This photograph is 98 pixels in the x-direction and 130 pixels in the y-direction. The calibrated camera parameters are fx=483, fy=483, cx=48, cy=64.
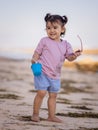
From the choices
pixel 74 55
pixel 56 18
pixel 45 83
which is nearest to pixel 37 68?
pixel 45 83

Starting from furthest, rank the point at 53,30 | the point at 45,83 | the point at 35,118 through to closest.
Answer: the point at 53,30, the point at 45,83, the point at 35,118

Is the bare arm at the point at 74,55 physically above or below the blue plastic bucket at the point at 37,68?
above

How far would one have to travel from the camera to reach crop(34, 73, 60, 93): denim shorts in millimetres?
7387

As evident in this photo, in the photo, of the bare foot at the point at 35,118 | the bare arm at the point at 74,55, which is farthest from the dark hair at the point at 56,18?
the bare foot at the point at 35,118

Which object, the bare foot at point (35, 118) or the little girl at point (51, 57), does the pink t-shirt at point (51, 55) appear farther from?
the bare foot at point (35, 118)

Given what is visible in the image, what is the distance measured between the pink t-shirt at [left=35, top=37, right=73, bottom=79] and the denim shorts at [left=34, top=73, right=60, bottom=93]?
0.06 metres

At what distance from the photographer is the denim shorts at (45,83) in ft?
24.2

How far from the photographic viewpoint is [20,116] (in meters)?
7.62

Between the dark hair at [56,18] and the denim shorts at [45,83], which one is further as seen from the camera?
the dark hair at [56,18]

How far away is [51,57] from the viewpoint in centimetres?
750

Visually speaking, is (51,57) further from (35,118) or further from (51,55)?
(35,118)

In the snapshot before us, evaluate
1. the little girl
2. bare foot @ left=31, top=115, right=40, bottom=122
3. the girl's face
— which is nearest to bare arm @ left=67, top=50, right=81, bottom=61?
the little girl

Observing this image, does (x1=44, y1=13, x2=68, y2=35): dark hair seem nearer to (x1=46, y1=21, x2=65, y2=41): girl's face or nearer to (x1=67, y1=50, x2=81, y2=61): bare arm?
(x1=46, y1=21, x2=65, y2=41): girl's face

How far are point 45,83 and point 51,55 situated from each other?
0.45 metres
